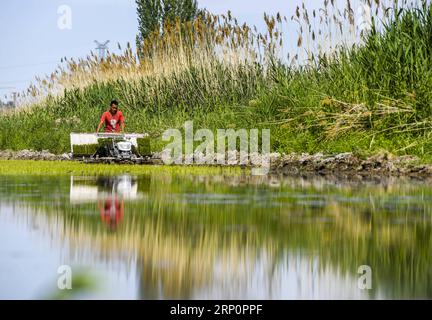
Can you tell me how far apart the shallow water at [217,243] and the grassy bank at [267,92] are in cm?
580

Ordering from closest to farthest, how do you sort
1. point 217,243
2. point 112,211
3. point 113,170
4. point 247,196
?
point 217,243 → point 112,211 → point 247,196 → point 113,170

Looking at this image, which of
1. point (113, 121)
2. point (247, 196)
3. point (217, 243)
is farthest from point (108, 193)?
point (113, 121)

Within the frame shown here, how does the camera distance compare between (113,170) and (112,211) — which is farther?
(113,170)

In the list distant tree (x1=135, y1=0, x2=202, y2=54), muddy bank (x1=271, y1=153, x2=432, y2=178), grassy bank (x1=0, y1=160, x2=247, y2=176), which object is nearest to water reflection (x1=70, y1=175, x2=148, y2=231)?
grassy bank (x1=0, y1=160, x2=247, y2=176)

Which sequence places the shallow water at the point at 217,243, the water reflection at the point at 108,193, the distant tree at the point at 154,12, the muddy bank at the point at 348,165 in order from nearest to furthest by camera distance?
1. the shallow water at the point at 217,243
2. the water reflection at the point at 108,193
3. the muddy bank at the point at 348,165
4. the distant tree at the point at 154,12

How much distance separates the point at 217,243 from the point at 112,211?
2989 millimetres

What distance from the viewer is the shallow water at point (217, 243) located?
19.6 feet

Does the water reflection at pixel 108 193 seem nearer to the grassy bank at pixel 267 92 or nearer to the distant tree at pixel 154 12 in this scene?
the grassy bank at pixel 267 92

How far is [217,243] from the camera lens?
7.99 m

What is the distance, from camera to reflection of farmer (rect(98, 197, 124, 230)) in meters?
9.53

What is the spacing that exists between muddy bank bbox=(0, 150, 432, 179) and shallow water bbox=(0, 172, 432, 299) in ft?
11.9

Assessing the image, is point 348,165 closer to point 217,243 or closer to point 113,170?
point 113,170

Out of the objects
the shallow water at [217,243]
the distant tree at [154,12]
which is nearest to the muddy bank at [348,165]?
the shallow water at [217,243]
